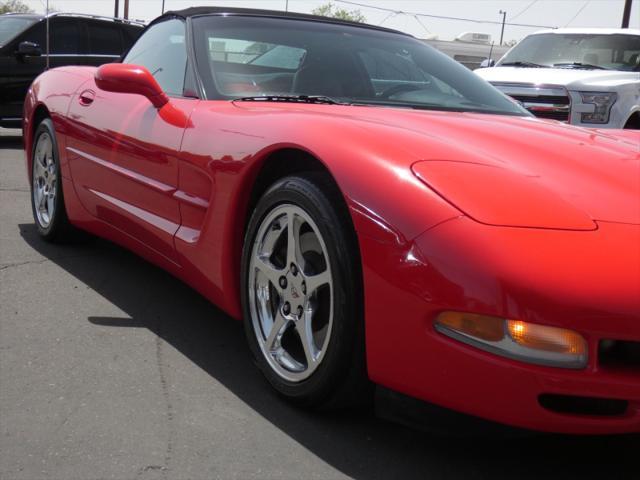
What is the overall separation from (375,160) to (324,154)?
0.66 feet

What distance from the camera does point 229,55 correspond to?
3684 mm

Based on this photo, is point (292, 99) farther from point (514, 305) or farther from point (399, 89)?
point (514, 305)

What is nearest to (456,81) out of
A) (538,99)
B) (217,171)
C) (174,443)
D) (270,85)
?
(270,85)

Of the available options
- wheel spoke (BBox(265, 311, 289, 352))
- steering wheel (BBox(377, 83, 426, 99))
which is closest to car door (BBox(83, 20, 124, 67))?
steering wheel (BBox(377, 83, 426, 99))

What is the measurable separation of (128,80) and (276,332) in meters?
1.26

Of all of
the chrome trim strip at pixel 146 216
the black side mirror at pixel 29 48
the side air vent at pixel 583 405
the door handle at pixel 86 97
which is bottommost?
the side air vent at pixel 583 405

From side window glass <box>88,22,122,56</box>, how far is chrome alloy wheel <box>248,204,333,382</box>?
890 centimetres

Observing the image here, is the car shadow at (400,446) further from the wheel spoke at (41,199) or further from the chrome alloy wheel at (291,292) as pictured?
the wheel spoke at (41,199)

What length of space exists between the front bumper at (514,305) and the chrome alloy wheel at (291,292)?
1.17 feet

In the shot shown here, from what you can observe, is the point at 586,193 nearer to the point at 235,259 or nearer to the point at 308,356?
the point at 308,356

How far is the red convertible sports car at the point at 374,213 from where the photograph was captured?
2.07 m

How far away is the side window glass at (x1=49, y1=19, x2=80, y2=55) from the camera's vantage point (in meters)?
10.6

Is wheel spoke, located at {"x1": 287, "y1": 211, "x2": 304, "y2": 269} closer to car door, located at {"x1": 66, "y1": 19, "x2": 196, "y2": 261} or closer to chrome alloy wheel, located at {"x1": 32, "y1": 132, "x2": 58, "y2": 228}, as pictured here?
car door, located at {"x1": 66, "y1": 19, "x2": 196, "y2": 261}

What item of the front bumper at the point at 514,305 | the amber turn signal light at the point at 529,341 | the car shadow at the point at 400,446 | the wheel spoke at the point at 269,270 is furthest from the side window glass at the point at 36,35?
the amber turn signal light at the point at 529,341
